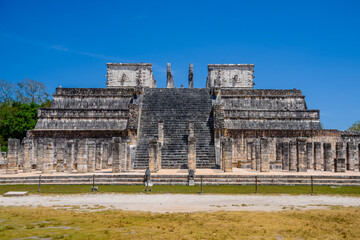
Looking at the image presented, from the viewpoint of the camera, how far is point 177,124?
27.0 m

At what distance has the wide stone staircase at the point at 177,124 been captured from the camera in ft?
76.1

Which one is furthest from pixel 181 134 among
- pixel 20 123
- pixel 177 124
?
pixel 20 123

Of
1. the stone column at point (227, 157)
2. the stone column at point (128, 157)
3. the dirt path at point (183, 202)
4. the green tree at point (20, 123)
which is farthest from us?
the green tree at point (20, 123)

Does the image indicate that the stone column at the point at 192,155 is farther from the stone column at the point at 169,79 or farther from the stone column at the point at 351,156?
the stone column at the point at 169,79

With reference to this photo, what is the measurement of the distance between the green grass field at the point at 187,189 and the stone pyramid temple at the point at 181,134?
4486mm

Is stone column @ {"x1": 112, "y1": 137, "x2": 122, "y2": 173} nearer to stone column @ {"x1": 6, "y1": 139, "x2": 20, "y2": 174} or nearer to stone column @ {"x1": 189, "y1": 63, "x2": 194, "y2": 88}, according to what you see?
stone column @ {"x1": 6, "y1": 139, "x2": 20, "y2": 174}

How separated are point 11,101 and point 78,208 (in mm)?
45027

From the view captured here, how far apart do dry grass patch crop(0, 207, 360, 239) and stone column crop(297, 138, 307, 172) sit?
37.4 feet

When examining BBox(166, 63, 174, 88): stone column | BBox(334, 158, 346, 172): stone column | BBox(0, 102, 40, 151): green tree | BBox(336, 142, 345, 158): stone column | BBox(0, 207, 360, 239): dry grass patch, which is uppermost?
BBox(166, 63, 174, 88): stone column

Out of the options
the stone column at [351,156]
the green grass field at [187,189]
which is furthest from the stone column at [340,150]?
the green grass field at [187,189]

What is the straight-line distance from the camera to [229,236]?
712cm

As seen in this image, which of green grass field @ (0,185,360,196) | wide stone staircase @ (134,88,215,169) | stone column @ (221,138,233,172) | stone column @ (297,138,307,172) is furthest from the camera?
wide stone staircase @ (134,88,215,169)

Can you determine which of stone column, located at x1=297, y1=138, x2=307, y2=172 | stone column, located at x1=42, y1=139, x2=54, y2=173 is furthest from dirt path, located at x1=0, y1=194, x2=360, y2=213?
stone column, located at x1=42, y1=139, x2=54, y2=173

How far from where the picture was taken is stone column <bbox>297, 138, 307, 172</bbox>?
2105cm
